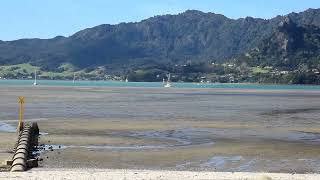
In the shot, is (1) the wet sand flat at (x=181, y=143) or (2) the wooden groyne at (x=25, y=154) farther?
(1) the wet sand flat at (x=181, y=143)

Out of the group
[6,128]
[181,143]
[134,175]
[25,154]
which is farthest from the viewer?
[6,128]

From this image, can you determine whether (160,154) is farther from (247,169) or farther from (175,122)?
(175,122)

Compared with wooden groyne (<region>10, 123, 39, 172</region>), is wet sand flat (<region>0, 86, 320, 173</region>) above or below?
below

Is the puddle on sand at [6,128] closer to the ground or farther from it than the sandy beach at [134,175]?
closer to the ground

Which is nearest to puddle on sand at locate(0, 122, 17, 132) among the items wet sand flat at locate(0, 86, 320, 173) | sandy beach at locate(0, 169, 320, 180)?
wet sand flat at locate(0, 86, 320, 173)

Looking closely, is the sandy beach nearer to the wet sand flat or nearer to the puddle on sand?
the wet sand flat

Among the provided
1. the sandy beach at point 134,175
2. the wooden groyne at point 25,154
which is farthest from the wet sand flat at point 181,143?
the sandy beach at point 134,175

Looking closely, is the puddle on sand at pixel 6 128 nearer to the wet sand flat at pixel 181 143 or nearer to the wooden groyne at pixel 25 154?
the wet sand flat at pixel 181 143

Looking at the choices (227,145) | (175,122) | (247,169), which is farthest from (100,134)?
(247,169)

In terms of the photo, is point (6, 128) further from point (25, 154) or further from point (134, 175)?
point (134, 175)

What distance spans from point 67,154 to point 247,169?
9963 millimetres

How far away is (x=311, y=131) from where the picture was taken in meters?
49.5

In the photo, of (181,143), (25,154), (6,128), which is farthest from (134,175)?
(6,128)

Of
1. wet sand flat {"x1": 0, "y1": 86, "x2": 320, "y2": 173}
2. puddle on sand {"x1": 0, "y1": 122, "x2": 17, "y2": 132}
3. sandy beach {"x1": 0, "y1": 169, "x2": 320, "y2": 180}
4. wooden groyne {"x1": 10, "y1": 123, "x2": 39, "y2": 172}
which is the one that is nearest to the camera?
sandy beach {"x1": 0, "y1": 169, "x2": 320, "y2": 180}
